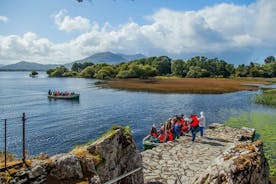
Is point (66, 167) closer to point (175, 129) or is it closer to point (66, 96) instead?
point (175, 129)

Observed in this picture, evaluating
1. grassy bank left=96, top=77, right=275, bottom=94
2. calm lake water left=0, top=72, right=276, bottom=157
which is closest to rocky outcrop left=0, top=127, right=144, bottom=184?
calm lake water left=0, top=72, right=276, bottom=157

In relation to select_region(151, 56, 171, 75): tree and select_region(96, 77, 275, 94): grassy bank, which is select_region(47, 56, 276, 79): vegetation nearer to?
select_region(151, 56, 171, 75): tree

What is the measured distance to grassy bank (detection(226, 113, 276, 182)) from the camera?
20.6 metres

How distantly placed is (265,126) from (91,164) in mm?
29371

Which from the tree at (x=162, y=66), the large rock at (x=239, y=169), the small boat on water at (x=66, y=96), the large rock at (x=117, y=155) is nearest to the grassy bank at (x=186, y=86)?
the small boat on water at (x=66, y=96)

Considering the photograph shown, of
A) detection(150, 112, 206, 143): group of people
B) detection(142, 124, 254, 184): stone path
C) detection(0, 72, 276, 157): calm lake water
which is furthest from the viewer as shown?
detection(0, 72, 276, 157): calm lake water

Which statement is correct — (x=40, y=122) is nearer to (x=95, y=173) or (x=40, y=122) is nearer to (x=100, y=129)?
(x=100, y=129)

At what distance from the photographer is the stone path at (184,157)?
12.8 metres

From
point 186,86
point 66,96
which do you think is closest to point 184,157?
point 66,96

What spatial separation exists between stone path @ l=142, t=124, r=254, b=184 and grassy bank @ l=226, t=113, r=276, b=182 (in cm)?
253

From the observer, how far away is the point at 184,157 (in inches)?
604

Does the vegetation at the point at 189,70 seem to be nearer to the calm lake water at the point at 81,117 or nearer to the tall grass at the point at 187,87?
the tall grass at the point at 187,87

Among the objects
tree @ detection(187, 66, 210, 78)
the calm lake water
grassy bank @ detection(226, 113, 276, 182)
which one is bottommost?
the calm lake water

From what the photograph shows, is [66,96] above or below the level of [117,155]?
below
